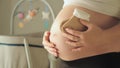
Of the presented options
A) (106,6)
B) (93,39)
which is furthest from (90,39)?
(106,6)

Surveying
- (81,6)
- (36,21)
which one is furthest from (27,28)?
(81,6)

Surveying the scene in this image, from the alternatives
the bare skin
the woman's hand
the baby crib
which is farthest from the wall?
the woman's hand

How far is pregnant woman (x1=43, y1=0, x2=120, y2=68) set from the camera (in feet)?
1.94

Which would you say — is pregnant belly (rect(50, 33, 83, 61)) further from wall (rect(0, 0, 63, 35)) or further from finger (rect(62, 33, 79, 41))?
wall (rect(0, 0, 63, 35))

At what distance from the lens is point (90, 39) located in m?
0.59

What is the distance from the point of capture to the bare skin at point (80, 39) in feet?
1.94

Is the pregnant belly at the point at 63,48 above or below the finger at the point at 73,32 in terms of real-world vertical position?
below

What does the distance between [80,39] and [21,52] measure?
0.91 metres

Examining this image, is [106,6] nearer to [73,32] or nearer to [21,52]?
[73,32]

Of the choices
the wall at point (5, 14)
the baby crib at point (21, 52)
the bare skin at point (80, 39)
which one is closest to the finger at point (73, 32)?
the bare skin at point (80, 39)

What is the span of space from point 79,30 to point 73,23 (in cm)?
3

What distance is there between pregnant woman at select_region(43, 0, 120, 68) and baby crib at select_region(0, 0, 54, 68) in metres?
0.75

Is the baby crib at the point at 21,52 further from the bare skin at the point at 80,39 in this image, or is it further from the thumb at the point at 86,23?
the thumb at the point at 86,23

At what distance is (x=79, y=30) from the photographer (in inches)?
24.4
